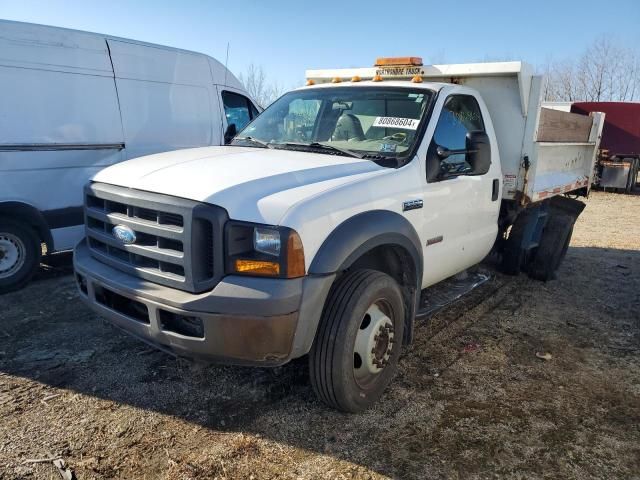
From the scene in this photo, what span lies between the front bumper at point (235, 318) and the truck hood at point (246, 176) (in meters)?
0.38

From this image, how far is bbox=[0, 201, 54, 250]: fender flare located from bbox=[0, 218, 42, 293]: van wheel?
0.06m

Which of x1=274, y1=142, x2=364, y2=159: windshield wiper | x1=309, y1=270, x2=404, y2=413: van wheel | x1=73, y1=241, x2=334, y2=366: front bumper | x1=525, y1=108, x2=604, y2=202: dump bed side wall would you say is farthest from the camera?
x1=525, y1=108, x2=604, y2=202: dump bed side wall

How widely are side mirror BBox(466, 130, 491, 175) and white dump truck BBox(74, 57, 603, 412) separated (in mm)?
11

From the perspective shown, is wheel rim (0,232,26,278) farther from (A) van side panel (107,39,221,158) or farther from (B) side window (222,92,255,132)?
(B) side window (222,92,255,132)

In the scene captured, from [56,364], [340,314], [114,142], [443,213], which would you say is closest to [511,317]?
[443,213]

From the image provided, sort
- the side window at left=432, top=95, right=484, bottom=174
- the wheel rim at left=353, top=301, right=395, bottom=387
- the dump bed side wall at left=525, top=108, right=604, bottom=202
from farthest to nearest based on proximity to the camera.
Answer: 1. the dump bed side wall at left=525, top=108, right=604, bottom=202
2. the side window at left=432, top=95, right=484, bottom=174
3. the wheel rim at left=353, top=301, right=395, bottom=387

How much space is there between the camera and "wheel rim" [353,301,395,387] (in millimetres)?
3242

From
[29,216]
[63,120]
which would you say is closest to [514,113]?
[63,120]

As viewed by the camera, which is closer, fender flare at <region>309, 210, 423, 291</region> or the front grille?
the front grille

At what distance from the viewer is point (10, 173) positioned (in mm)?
5289

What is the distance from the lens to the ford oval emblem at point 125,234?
3.10 m

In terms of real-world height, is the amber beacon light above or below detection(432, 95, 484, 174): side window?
above

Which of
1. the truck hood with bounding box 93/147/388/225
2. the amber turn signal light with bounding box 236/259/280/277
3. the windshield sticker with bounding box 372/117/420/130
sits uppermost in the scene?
the windshield sticker with bounding box 372/117/420/130

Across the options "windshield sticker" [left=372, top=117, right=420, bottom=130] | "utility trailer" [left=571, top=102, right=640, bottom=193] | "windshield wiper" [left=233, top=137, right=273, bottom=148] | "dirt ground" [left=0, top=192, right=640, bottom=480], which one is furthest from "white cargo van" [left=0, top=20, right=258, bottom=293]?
"utility trailer" [left=571, top=102, right=640, bottom=193]
